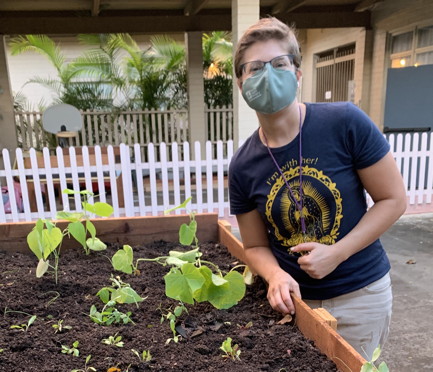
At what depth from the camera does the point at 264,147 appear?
1.42m

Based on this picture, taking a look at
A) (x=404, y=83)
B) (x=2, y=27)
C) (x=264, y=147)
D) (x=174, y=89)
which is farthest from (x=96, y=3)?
(x=264, y=147)

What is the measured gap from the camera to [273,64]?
1350 mm

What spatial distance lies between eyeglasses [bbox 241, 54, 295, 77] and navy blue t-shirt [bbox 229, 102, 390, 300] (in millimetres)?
170

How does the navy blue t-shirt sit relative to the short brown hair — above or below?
below

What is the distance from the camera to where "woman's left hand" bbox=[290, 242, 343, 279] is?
1.29 m

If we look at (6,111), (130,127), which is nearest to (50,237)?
(6,111)

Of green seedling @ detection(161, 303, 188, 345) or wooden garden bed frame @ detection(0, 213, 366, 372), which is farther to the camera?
wooden garden bed frame @ detection(0, 213, 366, 372)

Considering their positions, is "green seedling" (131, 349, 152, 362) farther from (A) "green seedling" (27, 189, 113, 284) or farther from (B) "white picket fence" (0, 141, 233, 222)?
(B) "white picket fence" (0, 141, 233, 222)

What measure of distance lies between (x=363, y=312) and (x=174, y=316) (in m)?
0.67

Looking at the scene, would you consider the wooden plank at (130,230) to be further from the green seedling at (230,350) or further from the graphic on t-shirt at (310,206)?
the green seedling at (230,350)

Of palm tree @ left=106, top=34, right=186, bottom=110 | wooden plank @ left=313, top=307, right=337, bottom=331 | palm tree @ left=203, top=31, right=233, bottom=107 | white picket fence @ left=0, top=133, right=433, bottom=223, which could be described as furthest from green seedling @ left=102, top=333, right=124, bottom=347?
palm tree @ left=203, top=31, right=233, bottom=107

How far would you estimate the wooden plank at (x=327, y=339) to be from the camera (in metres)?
1.00

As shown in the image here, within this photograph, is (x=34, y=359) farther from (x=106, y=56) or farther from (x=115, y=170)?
(x=106, y=56)

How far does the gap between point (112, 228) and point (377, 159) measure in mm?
1446
